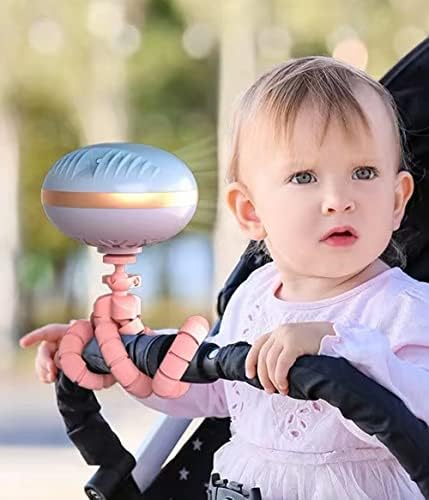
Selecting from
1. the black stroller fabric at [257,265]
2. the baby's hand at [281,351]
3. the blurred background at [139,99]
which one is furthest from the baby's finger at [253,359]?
the blurred background at [139,99]

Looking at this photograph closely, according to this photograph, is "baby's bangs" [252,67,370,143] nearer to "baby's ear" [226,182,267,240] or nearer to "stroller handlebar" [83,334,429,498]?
"baby's ear" [226,182,267,240]

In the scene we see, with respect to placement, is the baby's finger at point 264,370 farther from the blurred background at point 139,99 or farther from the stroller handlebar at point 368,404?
the blurred background at point 139,99

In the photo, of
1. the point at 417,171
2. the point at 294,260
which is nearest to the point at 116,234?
the point at 294,260

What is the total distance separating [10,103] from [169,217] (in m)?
2.71

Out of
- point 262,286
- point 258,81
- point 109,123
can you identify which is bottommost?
point 109,123

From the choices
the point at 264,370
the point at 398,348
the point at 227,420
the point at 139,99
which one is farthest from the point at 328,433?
the point at 139,99

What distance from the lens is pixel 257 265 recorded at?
1295 mm

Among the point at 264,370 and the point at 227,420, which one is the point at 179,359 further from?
the point at 227,420

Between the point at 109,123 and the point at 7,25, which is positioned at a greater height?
the point at 7,25

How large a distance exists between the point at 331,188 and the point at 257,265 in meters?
0.34

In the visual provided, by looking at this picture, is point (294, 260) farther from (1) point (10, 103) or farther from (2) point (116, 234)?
(1) point (10, 103)

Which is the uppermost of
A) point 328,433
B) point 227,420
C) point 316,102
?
point 316,102

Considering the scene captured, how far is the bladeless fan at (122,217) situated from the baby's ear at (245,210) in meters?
0.06

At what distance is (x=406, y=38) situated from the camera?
3.39m
